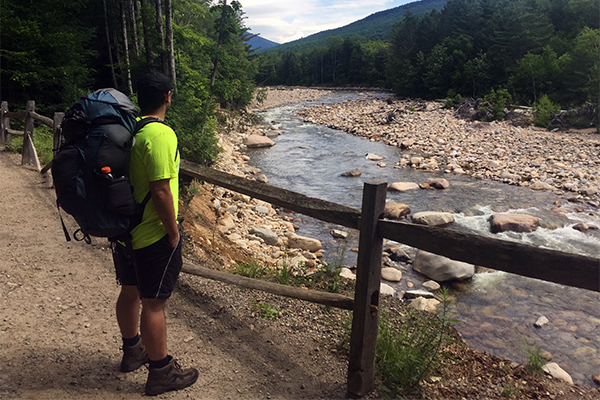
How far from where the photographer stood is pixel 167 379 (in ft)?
8.61

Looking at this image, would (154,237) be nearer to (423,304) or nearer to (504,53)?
(423,304)

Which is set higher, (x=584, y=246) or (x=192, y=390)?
(x=192, y=390)

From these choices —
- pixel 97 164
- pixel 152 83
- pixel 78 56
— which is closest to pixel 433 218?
pixel 152 83

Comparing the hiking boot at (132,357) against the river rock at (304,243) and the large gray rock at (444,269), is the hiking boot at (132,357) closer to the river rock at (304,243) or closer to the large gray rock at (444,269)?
the large gray rock at (444,269)

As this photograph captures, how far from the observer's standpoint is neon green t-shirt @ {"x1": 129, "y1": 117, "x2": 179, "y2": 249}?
2.23m

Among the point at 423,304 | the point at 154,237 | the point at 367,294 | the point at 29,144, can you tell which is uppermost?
the point at 154,237

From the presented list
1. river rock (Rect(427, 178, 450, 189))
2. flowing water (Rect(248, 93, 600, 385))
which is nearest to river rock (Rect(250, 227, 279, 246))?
flowing water (Rect(248, 93, 600, 385))

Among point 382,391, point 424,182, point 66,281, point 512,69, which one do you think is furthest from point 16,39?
point 512,69

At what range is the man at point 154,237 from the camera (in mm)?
2252

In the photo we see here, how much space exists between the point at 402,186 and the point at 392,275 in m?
6.72

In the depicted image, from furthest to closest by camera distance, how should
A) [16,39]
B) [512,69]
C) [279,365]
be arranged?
[512,69]
[16,39]
[279,365]

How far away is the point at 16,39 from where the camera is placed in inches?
533

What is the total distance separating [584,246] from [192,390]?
9.17 m

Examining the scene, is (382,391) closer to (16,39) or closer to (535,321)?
(535,321)
